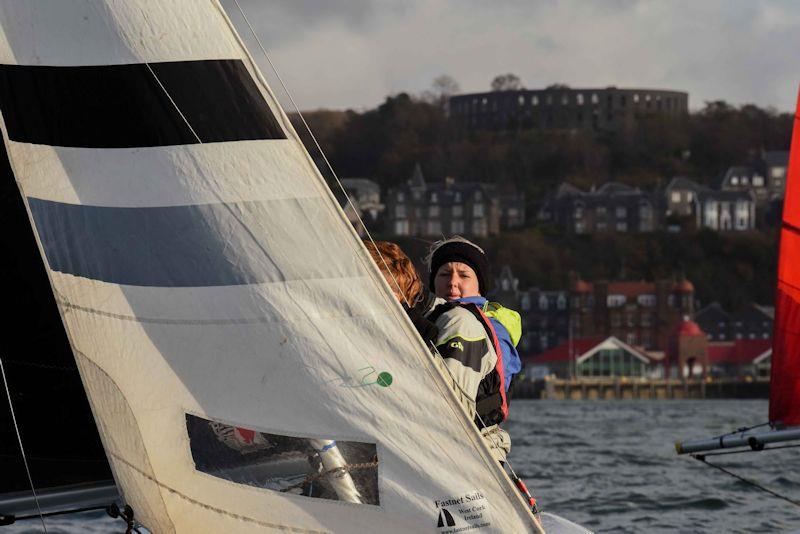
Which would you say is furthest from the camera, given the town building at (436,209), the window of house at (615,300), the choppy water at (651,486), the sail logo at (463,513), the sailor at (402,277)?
the town building at (436,209)

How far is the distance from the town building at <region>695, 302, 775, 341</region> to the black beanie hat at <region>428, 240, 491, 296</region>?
105 metres

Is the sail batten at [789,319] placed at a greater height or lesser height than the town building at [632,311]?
lesser

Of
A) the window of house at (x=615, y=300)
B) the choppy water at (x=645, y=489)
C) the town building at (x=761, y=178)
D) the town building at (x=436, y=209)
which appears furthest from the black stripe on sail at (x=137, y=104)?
the town building at (x=761, y=178)

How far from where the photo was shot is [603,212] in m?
134

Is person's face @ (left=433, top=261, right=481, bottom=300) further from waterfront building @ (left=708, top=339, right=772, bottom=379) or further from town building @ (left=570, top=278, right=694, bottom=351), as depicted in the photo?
town building @ (left=570, top=278, right=694, bottom=351)

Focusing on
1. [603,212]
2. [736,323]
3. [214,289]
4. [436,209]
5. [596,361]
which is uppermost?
[436,209]

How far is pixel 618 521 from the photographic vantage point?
1221cm

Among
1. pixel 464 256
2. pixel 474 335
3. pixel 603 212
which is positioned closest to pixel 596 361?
pixel 603 212

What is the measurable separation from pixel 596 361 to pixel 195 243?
98.9 meters

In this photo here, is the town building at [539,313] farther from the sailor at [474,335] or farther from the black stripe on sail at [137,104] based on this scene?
the black stripe on sail at [137,104]

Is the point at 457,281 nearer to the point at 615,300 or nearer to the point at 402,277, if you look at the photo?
the point at 402,277

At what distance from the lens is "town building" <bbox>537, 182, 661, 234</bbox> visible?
134m

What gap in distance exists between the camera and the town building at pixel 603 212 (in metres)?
134

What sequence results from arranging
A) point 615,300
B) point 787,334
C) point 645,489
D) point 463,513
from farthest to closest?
point 615,300 → point 645,489 → point 787,334 → point 463,513
